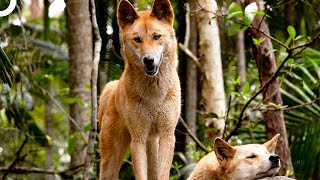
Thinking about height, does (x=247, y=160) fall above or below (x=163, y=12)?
below

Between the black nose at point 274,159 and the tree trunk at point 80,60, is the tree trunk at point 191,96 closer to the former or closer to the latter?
the tree trunk at point 80,60

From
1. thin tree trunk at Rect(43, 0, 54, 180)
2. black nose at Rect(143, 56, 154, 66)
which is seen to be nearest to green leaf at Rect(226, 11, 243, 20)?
black nose at Rect(143, 56, 154, 66)

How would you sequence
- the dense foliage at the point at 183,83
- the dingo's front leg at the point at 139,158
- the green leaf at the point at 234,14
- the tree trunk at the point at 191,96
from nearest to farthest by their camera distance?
1. the dingo's front leg at the point at 139,158
2. the green leaf at the point at 234,14
3. the dense foliage at the point at 183,83
4. the tree trunk at the point at 191,96

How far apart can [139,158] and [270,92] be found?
3.53 meters

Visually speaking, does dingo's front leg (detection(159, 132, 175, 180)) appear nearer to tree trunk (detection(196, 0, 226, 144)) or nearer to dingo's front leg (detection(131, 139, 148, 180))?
dingo's front leg (detection(131, 139, 148, 180))

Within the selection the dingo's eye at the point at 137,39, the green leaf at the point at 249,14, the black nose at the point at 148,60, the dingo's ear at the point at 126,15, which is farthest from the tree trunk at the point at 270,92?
the black nose at the point at 148,60

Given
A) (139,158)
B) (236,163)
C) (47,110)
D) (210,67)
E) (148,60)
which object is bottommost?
(47,110)

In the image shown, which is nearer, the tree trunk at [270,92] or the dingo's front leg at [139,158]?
the dingo's front leg at [139,158]

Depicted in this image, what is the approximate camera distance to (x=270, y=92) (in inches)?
400

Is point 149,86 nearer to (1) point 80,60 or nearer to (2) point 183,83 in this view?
(1) point 80,60

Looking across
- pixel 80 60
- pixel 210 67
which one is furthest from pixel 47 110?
pixel 210 67

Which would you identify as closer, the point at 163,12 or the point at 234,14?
the point at 163,12

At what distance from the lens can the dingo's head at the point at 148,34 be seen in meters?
6.88

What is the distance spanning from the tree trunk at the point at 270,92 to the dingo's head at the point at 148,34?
2908 mm
